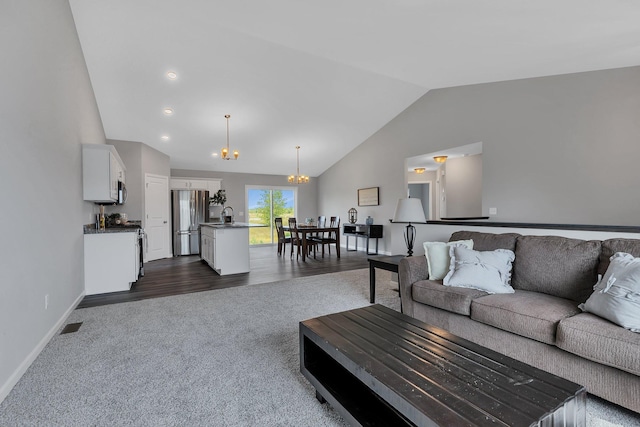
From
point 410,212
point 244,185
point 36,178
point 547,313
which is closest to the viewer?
point 547,313

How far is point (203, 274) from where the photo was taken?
501cm

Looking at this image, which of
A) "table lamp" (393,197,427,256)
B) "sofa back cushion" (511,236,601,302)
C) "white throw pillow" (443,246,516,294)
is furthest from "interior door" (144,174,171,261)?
"sofa back cushion" (511,236,601,302)

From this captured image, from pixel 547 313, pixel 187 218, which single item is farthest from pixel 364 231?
pixel 547 313

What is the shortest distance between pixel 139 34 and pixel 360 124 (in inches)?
180

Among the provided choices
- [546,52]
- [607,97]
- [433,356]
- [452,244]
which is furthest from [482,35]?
[433,356]

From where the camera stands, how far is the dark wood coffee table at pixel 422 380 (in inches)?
39.3

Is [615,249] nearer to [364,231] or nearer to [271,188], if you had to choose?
[364,231]

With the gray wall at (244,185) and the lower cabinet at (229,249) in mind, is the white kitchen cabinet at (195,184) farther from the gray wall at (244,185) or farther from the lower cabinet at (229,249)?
the lower cabinet at (229,249)

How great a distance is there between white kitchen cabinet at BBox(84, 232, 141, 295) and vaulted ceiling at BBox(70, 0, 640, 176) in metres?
2.49

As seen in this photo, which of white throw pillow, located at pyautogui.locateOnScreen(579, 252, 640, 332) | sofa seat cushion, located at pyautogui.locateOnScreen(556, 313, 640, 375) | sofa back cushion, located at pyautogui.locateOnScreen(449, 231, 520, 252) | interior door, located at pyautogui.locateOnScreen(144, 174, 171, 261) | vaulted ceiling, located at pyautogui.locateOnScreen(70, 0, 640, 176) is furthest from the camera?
interior door, located at pyautogui.locateOnScreen(144, 174, 171, 261)

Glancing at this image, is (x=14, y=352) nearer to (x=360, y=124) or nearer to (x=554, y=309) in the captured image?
(x=554, y=309)

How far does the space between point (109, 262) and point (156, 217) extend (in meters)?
3.15

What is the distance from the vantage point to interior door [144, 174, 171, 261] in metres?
6.58

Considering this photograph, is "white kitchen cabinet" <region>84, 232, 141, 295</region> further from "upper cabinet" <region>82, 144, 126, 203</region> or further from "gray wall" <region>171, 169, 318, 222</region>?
"gray wall" <region>171, 169, 318, 222</region>
